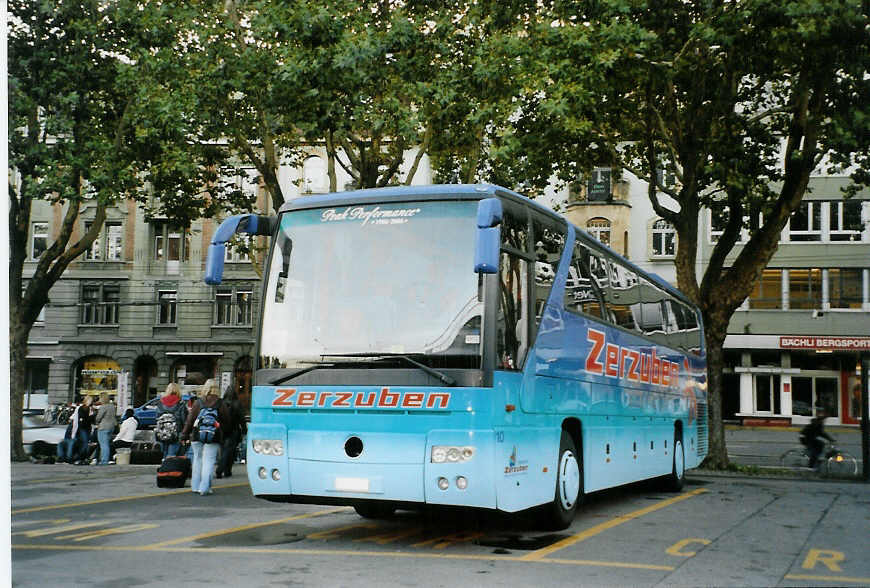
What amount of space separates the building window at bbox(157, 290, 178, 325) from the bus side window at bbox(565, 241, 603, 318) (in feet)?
129

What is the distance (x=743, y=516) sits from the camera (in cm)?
1236

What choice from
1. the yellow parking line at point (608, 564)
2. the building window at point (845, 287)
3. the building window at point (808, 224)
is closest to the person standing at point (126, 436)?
the yellow parking line at point (608, 564)

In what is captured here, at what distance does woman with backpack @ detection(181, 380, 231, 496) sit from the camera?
14812 millimetres

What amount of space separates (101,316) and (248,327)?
7.36 meters

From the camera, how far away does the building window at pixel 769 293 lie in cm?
4506

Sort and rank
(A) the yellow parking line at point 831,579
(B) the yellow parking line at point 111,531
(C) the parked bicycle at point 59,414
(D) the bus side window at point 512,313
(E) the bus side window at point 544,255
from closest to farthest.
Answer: (A) the yellow parking line at point 831,579
(D) the bus side window at point 512,313
(E) the bus side window at point 544,255
(B) the yellow parking line at point 111,531
(C) the parked bicycle at point 59,414

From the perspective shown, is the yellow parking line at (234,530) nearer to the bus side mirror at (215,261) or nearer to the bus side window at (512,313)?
the bus side mirror at (215,261)

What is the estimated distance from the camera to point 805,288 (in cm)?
4478

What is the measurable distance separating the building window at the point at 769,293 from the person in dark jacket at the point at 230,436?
31730 millimetres

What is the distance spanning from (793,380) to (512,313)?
132 ft

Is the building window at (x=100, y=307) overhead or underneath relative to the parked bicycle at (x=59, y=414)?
overhead

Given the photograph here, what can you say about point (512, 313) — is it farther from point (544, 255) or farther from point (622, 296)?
point (622, 296)

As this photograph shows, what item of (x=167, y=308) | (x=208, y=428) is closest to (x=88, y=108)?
(x=208, y=428)

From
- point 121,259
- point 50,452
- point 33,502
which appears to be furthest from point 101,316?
point 33,502
